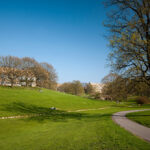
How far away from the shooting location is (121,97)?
15.6m

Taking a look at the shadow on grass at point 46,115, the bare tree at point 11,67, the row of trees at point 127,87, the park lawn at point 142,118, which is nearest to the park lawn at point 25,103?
the shadow on grass at point 46,115

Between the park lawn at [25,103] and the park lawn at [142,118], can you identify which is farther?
the park lawn at [25,103]

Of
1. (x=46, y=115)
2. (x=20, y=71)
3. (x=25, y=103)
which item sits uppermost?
(x=20, y=71)

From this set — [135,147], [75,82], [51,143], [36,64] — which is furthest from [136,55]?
[75,82]

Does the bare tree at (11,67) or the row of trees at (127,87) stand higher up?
the bare tree at (11,67)

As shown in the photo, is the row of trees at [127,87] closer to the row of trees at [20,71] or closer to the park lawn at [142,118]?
the park lawn at [142,118]

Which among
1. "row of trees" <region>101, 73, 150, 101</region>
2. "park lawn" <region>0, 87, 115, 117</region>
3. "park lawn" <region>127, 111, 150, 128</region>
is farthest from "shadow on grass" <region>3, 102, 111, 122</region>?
"row of trees" <region>101, 73, 150, 101</region>

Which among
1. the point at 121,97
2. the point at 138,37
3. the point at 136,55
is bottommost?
the point at 121,97

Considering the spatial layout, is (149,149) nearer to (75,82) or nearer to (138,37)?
(138,37)

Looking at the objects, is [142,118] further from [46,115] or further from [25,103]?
[25,103]

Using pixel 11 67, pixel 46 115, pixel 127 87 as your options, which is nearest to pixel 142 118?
pixel 127 87

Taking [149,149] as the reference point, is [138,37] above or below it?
above

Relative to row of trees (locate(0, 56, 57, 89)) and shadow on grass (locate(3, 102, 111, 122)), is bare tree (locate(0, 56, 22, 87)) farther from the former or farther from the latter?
shadow on grass (locate(3, 102, 111, 122))

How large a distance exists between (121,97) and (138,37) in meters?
7.73
